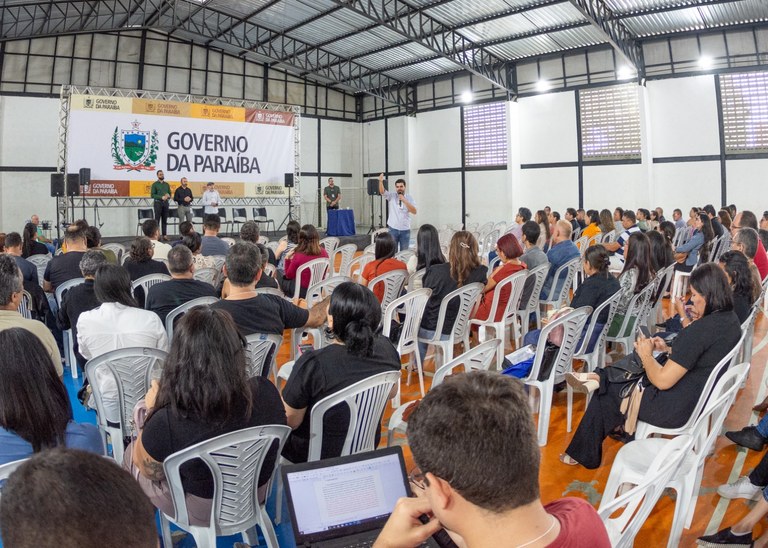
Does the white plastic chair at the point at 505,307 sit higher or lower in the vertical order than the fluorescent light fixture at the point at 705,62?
lower

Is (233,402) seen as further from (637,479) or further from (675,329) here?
(675,329)

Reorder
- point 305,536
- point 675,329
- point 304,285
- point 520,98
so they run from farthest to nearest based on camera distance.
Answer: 1. point 520,98
2. point 304,285
3. point 675,329
4. point 305,536

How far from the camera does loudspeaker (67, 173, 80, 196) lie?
11547 millimetres

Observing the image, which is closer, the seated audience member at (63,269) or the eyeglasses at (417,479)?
the eyeglasses at (417,479)

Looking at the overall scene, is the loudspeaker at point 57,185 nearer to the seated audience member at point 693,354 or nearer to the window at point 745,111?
the seated audience member at point 693,354

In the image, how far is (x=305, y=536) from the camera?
1.35 metres

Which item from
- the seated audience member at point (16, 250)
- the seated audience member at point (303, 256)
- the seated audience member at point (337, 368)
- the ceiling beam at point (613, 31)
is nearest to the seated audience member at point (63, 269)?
the seated audience member at point (16, 250)

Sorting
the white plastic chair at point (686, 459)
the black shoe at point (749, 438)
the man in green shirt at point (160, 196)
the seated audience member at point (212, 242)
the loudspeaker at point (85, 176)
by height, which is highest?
the loudspeaker at point (85, 176)

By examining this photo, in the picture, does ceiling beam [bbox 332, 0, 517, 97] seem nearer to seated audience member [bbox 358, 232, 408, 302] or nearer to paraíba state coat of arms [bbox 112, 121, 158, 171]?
paraíba state coat of arms [bbox 112, 121, 158, 171]

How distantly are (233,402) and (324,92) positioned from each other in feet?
61.1

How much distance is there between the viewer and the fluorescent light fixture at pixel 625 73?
13.5 metres

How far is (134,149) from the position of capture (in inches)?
522

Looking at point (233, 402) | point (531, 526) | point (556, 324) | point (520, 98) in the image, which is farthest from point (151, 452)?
point (520, 98)

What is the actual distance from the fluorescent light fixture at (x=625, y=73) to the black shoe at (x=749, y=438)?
1213cm
